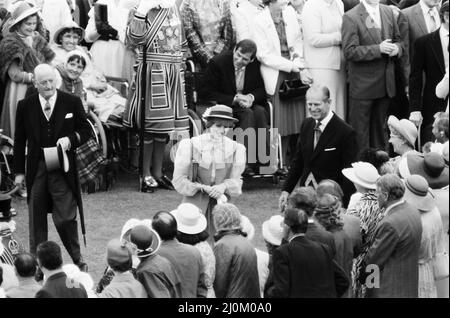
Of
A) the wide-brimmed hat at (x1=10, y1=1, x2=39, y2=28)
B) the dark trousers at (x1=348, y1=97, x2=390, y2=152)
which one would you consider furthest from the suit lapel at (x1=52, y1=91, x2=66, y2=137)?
the dark trousers at (x1=348, y1=97, x2=390, y2=152)

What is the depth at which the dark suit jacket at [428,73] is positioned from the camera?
1356cm

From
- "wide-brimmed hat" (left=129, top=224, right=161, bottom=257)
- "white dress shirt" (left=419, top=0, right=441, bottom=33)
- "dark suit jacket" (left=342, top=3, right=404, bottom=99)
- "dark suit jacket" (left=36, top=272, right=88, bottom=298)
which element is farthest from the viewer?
"white dress shirt" (left=419, top=0, right=441, bottom=33)

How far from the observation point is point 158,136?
14523 mm

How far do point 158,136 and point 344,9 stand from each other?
2.83 metres

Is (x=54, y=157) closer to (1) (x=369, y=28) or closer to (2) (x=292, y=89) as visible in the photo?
(2) (x=292, y=89)

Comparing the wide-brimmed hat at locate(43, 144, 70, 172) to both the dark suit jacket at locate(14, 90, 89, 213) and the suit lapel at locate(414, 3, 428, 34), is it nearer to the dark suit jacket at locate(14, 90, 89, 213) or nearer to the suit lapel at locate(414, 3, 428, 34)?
the dark suit jacket at locate(14, 90, 89, 213)

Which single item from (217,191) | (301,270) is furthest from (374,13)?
(301,270)

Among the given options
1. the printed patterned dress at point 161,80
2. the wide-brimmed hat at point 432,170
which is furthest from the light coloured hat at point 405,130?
the printed patterned dress at point 161,80

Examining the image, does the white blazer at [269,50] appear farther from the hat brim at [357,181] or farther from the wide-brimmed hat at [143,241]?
the wide-brimmed hat at [143,241]

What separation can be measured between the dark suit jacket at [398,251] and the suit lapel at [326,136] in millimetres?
1829

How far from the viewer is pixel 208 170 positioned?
37.2 feet

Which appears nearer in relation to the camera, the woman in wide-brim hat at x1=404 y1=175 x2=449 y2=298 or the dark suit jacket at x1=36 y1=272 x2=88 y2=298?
the dark suit jacket at x1=36 y1=272 x2=88 y2=298

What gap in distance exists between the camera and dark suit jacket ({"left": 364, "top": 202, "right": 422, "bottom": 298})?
9.66 meters

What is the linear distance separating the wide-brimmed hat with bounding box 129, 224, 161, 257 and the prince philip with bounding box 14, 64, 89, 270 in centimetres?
261
